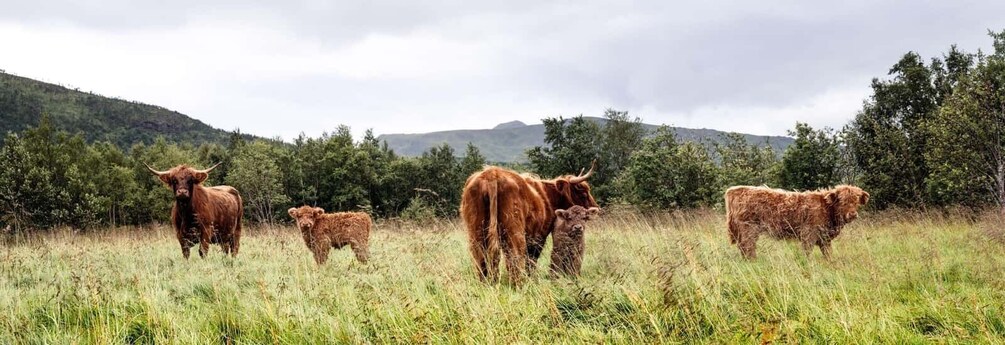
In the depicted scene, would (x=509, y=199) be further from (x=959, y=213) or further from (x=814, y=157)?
(x=814, y=157)

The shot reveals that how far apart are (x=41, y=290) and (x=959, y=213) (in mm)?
17517

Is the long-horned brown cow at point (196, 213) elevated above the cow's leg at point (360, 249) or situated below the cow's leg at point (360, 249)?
above

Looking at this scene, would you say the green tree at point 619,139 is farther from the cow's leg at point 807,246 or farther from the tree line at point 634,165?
the cow's leg at point 807,246

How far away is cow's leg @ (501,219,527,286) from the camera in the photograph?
5.72 m

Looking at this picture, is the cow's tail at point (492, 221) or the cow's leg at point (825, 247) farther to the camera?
the cow's leg at point (825, 247)

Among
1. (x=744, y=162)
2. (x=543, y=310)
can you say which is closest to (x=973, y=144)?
(x=744, y=162)

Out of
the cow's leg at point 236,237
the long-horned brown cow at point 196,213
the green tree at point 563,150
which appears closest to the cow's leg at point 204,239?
the long-horned brown cow at point 196,213

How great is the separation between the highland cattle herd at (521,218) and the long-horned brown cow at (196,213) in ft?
0.06

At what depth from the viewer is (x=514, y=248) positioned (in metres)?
5.89

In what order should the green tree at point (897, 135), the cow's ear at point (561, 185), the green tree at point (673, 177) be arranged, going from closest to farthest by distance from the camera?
the cow's ear at point (561, 185) < the green tree at point (897, 135) < the green tree at point (673, 177)

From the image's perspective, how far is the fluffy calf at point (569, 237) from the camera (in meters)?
6.75

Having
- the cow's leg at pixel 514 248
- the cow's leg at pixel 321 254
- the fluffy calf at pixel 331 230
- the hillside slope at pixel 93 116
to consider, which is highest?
the hillside slope at pixel 93 116

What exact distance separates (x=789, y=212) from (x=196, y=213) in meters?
10.4

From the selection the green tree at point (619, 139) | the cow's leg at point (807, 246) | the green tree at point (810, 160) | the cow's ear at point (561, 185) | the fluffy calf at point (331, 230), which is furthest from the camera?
the green tree at point (619, 139)
